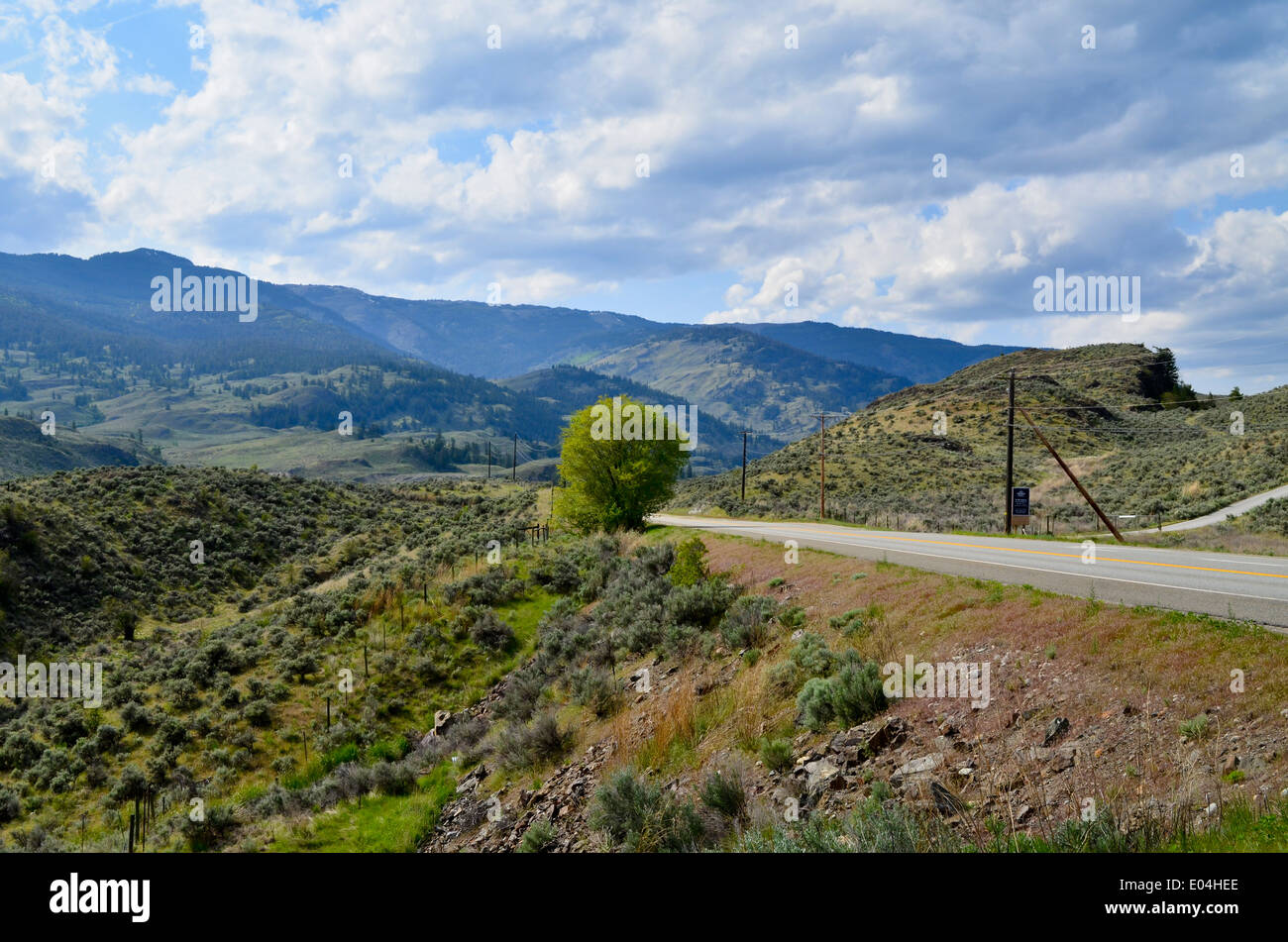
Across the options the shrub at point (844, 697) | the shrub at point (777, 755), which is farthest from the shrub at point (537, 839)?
the shrub at point (844, 697)

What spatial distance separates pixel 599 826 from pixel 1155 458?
65741 millimetres

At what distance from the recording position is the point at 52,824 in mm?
15344

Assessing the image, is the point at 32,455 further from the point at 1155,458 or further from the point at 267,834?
the point at 1155,458

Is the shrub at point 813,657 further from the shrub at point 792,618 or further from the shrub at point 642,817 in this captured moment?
the shrub at point 642,817

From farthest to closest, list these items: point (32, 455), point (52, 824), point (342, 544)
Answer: point (32, 455) → point (342, 544) → point (52, 824)

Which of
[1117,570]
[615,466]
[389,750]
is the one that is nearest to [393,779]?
[389,750]

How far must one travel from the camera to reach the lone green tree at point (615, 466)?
114 feet

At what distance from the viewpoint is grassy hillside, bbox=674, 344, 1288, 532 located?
44.2m

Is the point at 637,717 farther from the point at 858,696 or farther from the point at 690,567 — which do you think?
the point at 690,567

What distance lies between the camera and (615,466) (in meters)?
35.5

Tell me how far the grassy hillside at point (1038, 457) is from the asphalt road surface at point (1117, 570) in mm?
10404

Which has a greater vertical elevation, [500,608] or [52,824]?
[500,608]

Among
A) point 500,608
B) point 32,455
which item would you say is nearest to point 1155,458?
point 500,608
